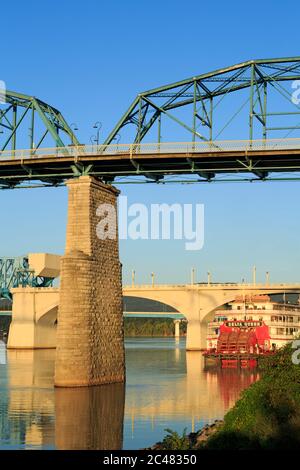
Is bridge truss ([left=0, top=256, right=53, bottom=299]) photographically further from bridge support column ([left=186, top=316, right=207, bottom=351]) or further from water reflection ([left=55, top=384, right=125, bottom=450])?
water reflection ([left=55, top=384, right=125, bottom=450])

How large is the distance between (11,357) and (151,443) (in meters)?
88.0

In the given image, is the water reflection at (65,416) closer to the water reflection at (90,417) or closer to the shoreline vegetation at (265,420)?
the water reflection at (90,417)

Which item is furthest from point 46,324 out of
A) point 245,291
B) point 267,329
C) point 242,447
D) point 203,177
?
point 242,447

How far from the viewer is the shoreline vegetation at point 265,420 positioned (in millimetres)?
29172

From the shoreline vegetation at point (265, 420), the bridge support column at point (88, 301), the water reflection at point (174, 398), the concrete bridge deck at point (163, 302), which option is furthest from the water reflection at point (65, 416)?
the concrete bridge deck at point (163, 302)

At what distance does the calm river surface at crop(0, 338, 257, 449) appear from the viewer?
43.7m

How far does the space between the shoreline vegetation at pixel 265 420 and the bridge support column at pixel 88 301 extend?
24.3 meters

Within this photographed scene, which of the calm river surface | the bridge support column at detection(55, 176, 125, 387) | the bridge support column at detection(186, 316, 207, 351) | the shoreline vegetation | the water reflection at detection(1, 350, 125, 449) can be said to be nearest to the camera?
the shoreline vegetation

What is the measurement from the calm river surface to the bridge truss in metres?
85.0

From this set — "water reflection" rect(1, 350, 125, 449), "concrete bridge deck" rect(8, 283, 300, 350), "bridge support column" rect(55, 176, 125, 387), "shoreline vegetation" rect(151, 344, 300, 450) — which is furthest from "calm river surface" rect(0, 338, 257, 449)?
"concrete bridge deck" rect(8, 283, 300, 350)

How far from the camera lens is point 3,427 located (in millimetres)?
47625

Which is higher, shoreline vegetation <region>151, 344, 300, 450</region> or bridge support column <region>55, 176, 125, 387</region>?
bridge support column <region>55, 176, 125, 387</region>

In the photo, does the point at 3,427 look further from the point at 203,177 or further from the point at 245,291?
the point at 245,291

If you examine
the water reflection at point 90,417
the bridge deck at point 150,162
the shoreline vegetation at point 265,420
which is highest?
the bridge deck at point 150,162
